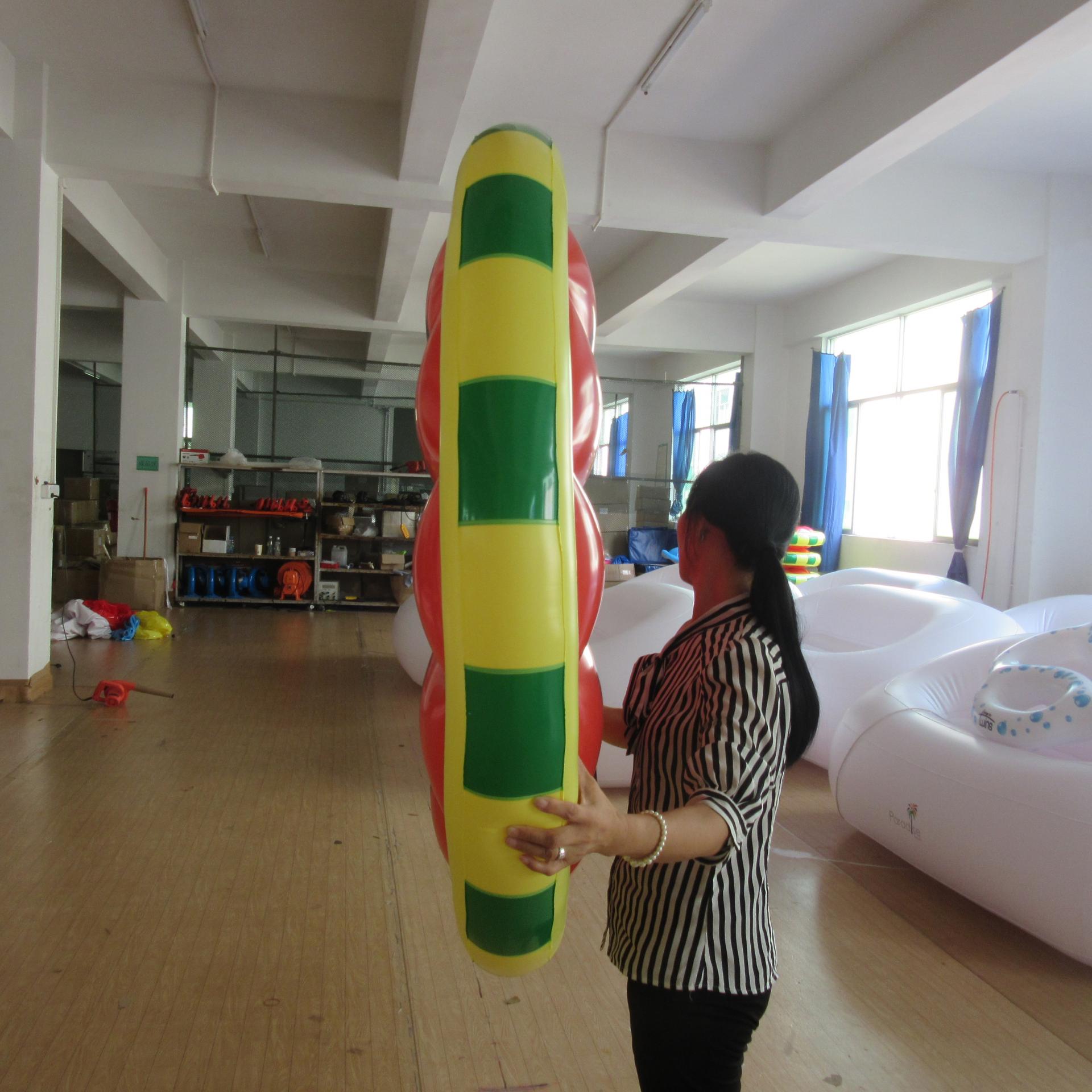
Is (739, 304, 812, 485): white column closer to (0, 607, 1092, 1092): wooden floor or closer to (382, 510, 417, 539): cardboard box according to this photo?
(382, 510, 417, 539): cardboard box

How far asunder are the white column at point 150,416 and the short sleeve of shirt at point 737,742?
857 centimetres

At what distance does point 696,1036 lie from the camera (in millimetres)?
1074

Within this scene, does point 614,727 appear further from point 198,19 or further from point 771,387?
point 771,387

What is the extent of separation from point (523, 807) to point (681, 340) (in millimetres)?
9582

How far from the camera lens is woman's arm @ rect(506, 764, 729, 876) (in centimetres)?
80

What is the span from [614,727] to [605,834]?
0.42 meters

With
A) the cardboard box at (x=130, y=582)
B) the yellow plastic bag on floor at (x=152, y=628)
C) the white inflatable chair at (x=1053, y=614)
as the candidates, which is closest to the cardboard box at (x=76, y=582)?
the cardboard box at (x=130, y=582)

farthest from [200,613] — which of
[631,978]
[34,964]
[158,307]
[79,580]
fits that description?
[631,978]

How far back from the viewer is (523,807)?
0.80 metres

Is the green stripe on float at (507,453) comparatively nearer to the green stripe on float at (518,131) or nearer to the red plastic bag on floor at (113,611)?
the green stripe on float at (518,131)

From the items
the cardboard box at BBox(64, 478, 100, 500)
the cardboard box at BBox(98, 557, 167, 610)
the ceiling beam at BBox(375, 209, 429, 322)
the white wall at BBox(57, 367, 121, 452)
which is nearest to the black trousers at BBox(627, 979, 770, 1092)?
the ceiling beam at BBox(375, 209, 429, 322)

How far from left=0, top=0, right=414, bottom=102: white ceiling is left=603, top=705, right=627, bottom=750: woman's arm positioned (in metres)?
3.96

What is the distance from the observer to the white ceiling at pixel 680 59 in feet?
13.2

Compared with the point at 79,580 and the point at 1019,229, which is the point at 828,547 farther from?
the point at 79,580
